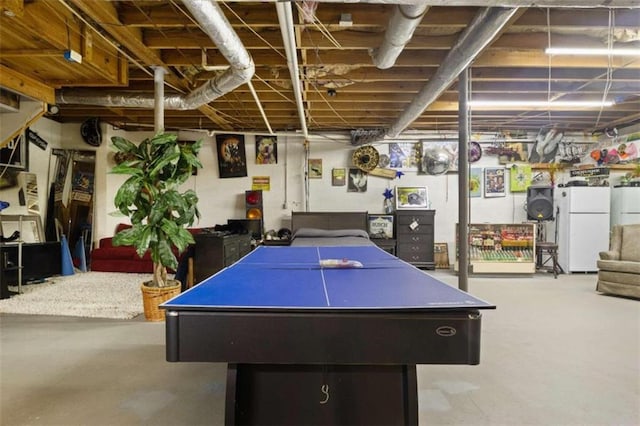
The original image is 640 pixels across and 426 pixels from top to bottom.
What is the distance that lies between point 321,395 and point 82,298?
13.1 ft

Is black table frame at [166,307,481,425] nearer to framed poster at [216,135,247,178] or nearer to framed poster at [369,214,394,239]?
framed poster at [369,214,394,239]

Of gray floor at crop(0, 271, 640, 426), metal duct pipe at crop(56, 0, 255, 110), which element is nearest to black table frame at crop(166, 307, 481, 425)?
gray floor at crop(0, 271, 640, 426)

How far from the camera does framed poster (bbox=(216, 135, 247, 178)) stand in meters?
6.88

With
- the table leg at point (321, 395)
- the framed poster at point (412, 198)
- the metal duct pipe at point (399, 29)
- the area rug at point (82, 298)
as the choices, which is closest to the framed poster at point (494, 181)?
the framed poster at point (412, 198)

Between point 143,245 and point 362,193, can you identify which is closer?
point 143,245

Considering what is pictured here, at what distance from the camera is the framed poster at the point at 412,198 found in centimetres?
675

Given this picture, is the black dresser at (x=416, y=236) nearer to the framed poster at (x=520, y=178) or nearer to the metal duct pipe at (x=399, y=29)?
the framed poster at (x=520, y=178)

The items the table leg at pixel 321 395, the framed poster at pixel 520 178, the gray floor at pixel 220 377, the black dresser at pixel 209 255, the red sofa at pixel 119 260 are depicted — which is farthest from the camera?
the framed poster at pixel 520 178

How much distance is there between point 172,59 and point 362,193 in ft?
14.2

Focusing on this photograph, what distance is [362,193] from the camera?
6.92m

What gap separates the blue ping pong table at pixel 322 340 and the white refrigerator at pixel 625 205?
21.4ft

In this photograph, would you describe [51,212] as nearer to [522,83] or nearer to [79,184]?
[79,184]

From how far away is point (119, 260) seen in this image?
5.78m

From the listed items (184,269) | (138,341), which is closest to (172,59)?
(184,269)
